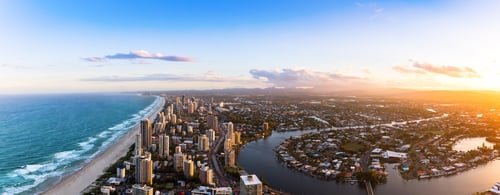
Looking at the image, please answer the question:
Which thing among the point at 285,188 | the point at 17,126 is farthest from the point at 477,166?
the point at 17,126

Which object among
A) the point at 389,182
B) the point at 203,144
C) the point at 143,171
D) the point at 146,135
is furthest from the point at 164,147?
the point at 389,182

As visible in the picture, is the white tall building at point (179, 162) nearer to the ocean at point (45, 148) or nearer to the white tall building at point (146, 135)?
the ocean at point (45, 148)

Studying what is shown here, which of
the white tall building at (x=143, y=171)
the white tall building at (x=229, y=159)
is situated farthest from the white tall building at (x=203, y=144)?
the white tall building at (x=143, y=171)

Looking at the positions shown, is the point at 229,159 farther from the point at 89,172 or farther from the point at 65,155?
the point at 65,155

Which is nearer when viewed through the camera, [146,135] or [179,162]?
[179,162]

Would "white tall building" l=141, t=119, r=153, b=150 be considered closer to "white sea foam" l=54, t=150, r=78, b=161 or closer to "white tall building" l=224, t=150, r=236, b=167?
"white sea foam" l=54, t=150, r=78, b=161

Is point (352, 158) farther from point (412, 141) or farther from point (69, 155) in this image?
point (69, 155)

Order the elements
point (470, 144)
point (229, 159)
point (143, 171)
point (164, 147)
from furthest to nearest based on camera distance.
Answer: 1. point (470, 144)
2. point (164, 147)
3. point (229, 159)
4. point (143, 171)
